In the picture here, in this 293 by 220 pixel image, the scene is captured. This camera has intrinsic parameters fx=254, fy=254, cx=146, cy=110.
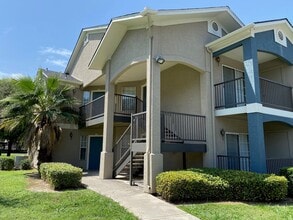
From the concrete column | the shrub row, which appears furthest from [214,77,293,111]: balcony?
→ the shrub row

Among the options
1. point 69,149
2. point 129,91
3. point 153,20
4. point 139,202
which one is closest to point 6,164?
point 69,149

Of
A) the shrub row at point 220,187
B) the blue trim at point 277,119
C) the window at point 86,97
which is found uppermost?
the window at point 86,97

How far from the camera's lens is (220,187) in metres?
8.89

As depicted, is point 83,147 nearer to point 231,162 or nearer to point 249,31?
point 231,162

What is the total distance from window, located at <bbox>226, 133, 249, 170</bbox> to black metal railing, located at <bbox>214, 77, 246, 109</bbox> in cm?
159

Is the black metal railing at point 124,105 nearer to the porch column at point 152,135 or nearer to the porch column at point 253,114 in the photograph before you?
the porch column at point 152,135

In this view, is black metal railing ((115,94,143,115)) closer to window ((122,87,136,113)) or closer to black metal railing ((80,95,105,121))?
window ((122,87,136,113))

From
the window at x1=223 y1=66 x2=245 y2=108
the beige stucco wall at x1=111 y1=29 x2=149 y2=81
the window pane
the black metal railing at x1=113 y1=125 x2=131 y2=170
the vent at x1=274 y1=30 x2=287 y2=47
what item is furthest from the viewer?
the window pane

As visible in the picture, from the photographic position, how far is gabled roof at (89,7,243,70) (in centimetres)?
1094

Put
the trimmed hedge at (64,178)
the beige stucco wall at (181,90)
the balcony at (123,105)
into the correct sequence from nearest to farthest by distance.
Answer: the trimmed hedge at (64,178), the beige stucco wall at (181,90), the balcony at (123,105)

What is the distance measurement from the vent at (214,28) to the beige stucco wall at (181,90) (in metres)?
2.24

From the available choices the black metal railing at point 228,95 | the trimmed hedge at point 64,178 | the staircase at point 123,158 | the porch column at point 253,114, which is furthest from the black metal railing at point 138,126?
the porch column at point 253,114

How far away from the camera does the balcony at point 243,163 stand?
12.0 meters

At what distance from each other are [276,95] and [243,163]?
383 cm
